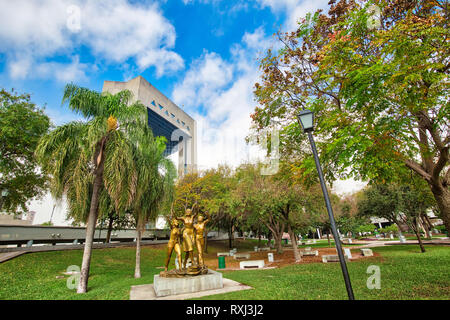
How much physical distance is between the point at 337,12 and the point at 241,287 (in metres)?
12.5

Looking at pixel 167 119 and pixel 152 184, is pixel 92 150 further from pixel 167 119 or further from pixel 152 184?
pixel 167 119

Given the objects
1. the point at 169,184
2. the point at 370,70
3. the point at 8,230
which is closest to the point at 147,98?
the point at 8,230

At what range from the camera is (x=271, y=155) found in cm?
1352

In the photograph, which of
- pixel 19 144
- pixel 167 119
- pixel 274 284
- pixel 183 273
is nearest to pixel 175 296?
pixel 183 273

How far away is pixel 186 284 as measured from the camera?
749 centimetres

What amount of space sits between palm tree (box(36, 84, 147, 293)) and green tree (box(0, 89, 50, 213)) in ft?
26.1

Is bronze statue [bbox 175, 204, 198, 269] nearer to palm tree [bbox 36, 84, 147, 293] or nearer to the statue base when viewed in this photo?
the statue base

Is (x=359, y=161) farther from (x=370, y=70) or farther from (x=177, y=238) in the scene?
(x=177, y=238)

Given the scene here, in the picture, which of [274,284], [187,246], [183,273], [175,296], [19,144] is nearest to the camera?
[175,296]

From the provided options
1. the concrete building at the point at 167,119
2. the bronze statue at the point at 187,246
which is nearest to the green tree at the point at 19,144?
the bronze statue at the point at 187,246

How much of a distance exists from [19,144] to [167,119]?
49.7m

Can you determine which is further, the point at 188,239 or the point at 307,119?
the point at 188,239

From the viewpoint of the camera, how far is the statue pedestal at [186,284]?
23.7 feet

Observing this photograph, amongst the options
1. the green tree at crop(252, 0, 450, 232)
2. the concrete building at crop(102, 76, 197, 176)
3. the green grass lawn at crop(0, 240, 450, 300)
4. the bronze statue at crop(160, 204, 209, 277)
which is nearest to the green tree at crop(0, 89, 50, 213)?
the green grass lawn at crop(0, 240, 450, 300)
